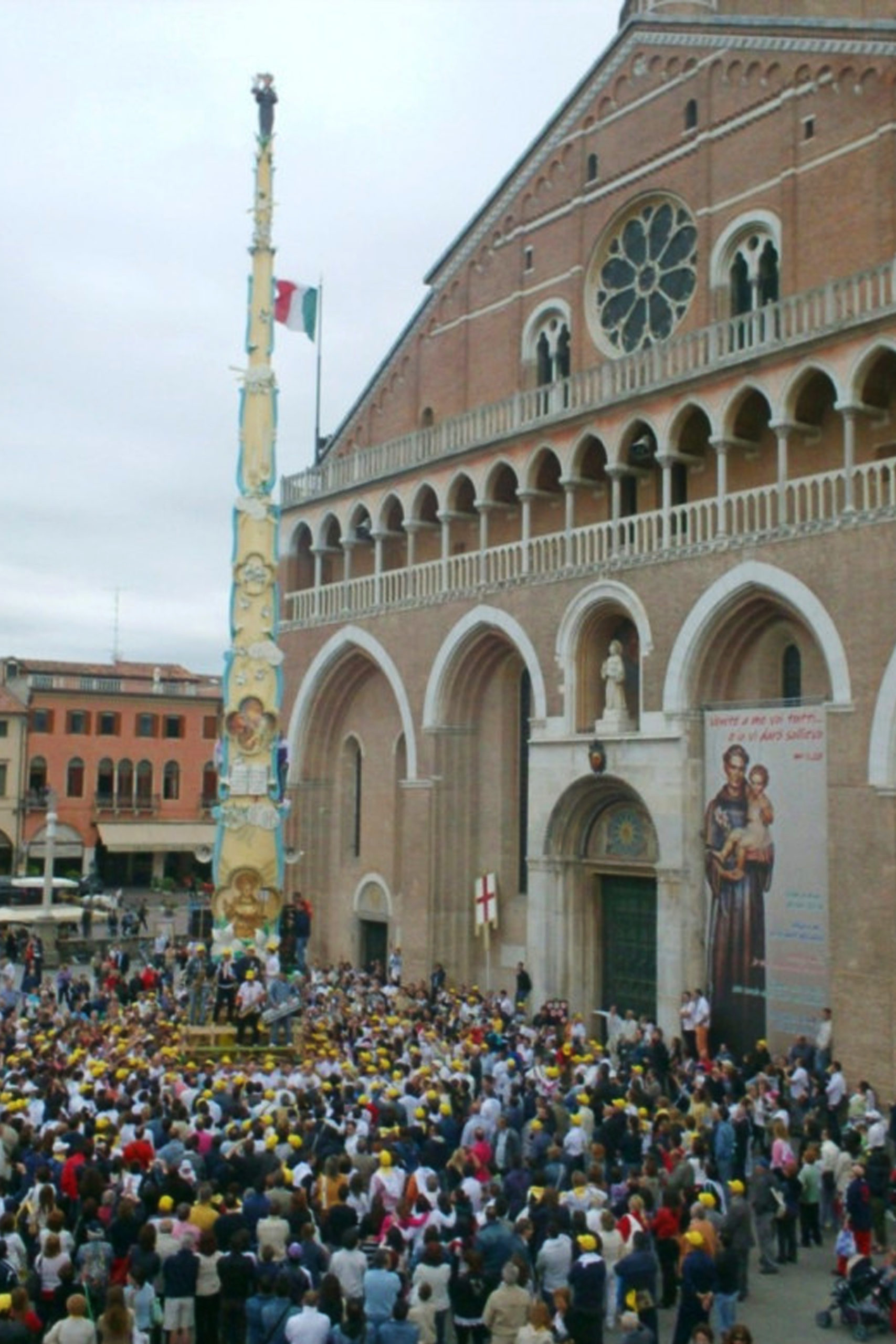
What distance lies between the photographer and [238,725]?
92.9ft

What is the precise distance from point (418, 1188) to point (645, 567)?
15.4 m

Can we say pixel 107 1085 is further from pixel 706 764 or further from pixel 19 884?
pixel 19 884

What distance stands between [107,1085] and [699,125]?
21560mm

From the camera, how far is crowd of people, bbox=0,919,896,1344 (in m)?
11.0

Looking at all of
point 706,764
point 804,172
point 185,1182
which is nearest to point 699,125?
point 804,172

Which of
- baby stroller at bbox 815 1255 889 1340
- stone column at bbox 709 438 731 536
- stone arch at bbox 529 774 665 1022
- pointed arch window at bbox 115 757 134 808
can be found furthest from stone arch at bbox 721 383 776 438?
pointed arch window at bbox 115 757 134 808

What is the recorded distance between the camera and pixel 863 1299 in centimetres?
1292

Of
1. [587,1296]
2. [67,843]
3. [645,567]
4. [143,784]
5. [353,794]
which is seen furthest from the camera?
[143,784]

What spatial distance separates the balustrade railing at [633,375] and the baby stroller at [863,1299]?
48.4ft

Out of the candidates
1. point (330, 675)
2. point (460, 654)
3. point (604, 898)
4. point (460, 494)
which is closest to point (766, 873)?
point (604, 898)

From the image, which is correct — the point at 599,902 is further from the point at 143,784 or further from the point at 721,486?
the point at 143,784

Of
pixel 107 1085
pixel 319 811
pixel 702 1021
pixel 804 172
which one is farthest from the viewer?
pixel 319 811

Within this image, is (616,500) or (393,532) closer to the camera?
(616,500)

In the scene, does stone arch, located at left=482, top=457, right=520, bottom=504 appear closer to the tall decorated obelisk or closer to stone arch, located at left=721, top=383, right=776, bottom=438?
the tall decorated obelisk
